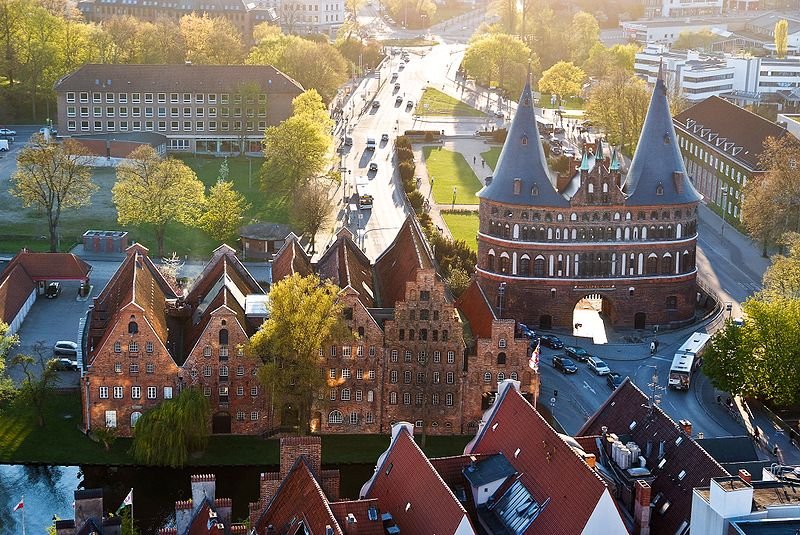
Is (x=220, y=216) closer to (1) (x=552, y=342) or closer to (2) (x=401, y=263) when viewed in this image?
(2) (x=401, y=263)

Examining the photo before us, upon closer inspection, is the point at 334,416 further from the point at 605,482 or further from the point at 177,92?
the point at 177,92

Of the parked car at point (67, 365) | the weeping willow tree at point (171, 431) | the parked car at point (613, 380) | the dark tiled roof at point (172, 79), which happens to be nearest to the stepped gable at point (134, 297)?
the weeping willow tree at point (171, 431)

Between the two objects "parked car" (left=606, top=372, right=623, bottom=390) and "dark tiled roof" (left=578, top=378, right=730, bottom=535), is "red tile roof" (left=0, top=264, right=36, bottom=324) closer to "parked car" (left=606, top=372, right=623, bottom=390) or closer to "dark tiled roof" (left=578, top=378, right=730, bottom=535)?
"parked car" (left=606, top=372, right=623, bottom=390)

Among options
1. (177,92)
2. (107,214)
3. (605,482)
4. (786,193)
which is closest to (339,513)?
(605,482)

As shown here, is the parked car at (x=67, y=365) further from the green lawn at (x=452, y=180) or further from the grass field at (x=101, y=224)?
the green lawn at (x=452, y=180)

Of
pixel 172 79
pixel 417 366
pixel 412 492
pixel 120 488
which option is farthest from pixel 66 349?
pixel 172 79

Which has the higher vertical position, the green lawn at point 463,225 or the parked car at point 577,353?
the green lawn at point 463,225
